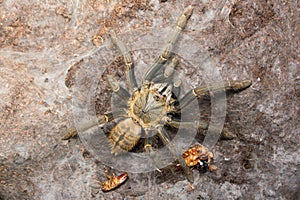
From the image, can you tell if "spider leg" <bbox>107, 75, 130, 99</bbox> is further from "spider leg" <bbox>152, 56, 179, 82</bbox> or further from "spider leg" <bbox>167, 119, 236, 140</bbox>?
"spider leg" <bbox>167, 119, 236, 140</bbox>

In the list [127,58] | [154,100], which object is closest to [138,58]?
[127,58]

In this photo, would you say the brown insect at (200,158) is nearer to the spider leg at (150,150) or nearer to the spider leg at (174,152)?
the spider leg at (174,152)

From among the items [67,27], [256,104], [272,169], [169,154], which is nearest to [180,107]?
[169,154]

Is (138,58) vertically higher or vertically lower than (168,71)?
higher

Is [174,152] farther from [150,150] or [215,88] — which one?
[215,88]

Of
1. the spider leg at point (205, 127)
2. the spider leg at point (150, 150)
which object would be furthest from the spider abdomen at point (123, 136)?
the spider leg at point (205, 127)

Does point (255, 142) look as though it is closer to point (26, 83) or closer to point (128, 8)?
point (128, 8)

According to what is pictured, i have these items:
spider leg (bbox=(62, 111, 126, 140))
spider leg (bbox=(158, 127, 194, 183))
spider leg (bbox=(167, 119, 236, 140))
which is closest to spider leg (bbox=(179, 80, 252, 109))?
spider leg (bbox=(167, 119, 236, 140))
